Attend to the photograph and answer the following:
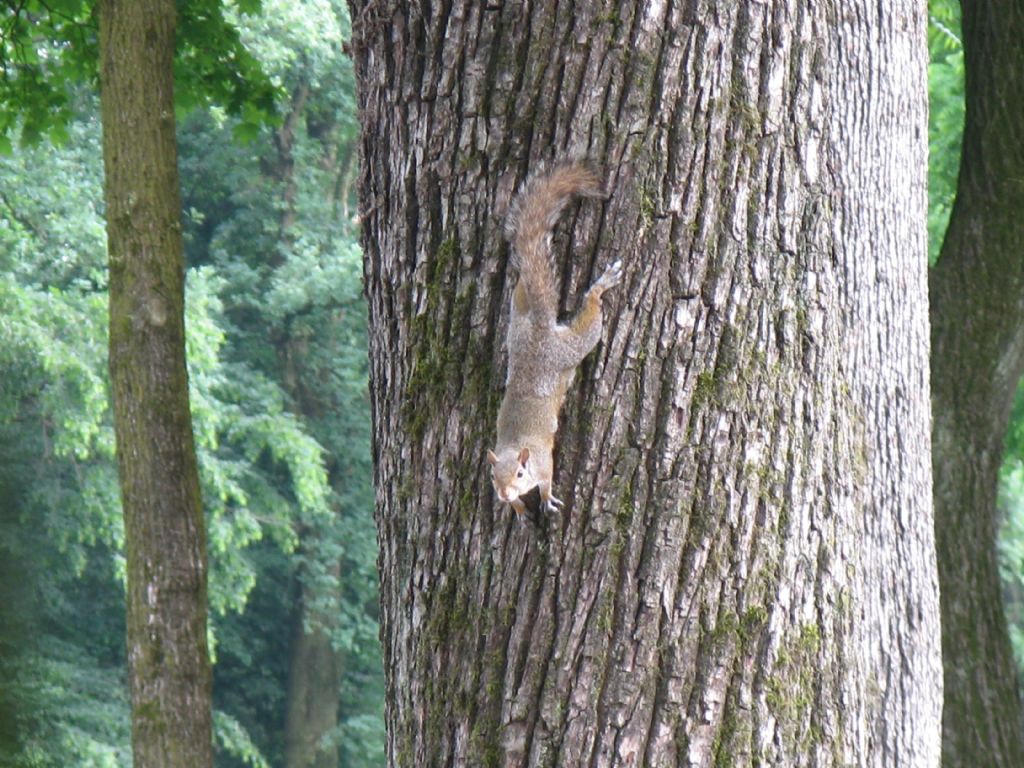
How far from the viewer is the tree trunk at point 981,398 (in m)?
3.88

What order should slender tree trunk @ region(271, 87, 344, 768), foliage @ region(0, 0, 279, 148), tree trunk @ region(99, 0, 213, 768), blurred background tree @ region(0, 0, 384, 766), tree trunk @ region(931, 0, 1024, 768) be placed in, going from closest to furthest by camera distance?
tree trunk @ region(931, 0, 1024, 768) → tree trunk @ region(99, 0, 213, 768) → foliage @ region(0, 0, 279, 148) → blurred background tree @ region(0, 0, 384, 766) → slender tree trunk @ region(271, 87, 344, 768)

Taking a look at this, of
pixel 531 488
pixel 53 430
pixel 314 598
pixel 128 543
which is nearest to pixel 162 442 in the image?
pixel 128 543

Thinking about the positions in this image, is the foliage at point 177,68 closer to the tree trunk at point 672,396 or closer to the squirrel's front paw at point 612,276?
the tree trunk at point 672,396

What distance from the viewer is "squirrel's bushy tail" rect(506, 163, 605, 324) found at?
1.66m

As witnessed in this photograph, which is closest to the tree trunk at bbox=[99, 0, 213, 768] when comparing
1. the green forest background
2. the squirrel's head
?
the squirrel's head

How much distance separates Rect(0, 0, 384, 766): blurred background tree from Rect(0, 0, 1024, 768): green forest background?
0.03 meters

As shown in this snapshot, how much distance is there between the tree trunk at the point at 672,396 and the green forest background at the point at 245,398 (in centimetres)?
563

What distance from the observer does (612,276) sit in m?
1.66

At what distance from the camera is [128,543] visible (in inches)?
162

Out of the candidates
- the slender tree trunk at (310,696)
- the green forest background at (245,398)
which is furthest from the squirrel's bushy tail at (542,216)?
the slender tree trunk at (310,696)

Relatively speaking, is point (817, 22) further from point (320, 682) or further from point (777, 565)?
point (320, 682)

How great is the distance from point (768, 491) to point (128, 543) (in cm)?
304

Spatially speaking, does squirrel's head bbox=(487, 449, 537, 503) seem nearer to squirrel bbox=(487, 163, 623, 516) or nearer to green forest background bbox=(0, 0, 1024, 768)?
squirrel bbox=(487, 163, 623, 516)

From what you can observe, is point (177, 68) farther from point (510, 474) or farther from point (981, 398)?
point (510, 474)
